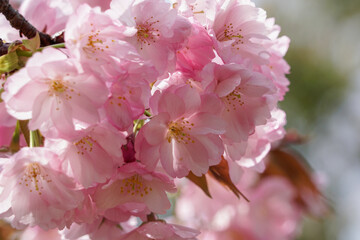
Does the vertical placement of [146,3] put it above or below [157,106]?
above

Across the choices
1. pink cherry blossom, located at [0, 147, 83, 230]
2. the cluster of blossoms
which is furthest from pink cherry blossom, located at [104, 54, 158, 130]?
pink cherry blossom, located at [0, 147, 83, 230]

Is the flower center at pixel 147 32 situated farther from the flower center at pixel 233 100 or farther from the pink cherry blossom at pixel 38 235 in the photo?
the pink cherry blossom at pixel 38 235

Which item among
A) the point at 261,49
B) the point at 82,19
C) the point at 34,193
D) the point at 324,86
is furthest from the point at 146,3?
the point at 324,86

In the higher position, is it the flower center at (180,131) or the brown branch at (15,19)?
the brown branch at (15,19)

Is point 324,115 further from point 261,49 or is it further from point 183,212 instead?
point 261,49

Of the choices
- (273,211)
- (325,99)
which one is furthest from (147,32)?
(325,99)

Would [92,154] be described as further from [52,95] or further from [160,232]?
[160,232]

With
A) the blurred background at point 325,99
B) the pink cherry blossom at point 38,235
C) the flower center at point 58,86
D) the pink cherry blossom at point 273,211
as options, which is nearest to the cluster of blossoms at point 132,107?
the flower center at point 58,86
